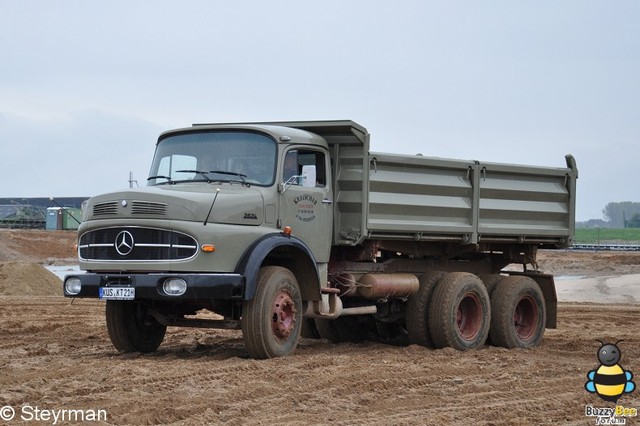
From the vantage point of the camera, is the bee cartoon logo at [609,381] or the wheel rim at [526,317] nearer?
the bee cartoon logo at [609,381]

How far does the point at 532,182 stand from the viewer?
14.9 m

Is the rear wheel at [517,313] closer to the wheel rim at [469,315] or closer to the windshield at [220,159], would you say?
the wheel rim at [469,315]

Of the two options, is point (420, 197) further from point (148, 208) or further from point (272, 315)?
Result: point (148, 208)

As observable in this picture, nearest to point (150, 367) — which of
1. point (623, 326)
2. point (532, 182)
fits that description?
point (532, 182)

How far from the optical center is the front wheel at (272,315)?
10.8m

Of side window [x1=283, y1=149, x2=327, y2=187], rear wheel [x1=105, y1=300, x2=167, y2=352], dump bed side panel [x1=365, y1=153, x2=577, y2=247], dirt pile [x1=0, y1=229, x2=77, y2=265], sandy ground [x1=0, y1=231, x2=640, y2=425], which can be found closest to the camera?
sandy ground [x1=0, y1=231, x2=640, y2=425]

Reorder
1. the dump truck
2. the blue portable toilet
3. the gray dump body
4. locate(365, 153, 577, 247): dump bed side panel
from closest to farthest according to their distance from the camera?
1. the dump truck
2. the gray dump body
3. locate(365, 153, 577, 247): dump bed side panel
4. the blue portable toilet

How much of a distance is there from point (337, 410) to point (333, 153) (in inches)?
197

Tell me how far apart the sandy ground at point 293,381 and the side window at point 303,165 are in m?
Result: 2.06

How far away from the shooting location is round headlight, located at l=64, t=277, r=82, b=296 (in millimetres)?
10906

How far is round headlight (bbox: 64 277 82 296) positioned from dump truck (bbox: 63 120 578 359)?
0.08 feet

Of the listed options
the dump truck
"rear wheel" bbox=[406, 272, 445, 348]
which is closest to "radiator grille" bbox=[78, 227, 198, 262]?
the dump truck

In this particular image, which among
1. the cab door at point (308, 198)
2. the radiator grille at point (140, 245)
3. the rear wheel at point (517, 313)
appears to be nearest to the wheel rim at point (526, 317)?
the rear wheel at point (517, 313)

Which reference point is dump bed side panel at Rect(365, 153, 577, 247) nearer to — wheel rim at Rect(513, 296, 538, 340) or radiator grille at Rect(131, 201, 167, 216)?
wheel rim at Rect(513, 296, 538, 340)
